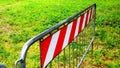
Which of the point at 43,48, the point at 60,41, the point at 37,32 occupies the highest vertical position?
the point at 43,48

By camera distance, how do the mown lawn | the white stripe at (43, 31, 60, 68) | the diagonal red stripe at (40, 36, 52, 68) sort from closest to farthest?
the diagonal red stripe at (40, 36, 52, 68), the white stripe at (43, 31, 60, 68), the mown lawn

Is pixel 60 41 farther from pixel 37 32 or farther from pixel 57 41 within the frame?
pixel 37 32

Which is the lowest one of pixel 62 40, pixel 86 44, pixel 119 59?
pixel 119 59

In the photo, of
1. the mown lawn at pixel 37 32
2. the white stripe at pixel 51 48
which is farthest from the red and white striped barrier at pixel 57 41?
the mown lawn at pixel 37 32

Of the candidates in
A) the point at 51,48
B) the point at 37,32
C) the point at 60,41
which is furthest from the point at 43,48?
the point at 37,32

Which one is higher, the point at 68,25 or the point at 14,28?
the point at 68,25

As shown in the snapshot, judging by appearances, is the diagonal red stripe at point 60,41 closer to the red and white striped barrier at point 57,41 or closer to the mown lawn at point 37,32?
the red and white striped barrier at point 57,41

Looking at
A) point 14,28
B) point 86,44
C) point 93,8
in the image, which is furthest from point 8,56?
point 14,28

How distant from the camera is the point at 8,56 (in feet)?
23.8

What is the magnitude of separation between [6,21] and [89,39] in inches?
254

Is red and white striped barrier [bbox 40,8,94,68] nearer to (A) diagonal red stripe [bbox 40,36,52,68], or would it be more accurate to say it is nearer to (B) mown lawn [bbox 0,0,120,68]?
(A) diagonal red stripe [bbox 40,36,52,68]

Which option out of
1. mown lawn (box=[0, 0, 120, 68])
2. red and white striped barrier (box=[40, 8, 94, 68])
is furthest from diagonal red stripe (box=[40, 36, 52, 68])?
mown lawn (box=[0, 0, 120, 68])

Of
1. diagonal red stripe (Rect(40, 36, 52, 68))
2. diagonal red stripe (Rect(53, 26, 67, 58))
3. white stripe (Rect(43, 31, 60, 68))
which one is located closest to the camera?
diagonal red stripe (Rect(40, 36, 52, 68))

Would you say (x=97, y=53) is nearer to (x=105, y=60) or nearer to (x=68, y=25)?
(x=105, y=60)
